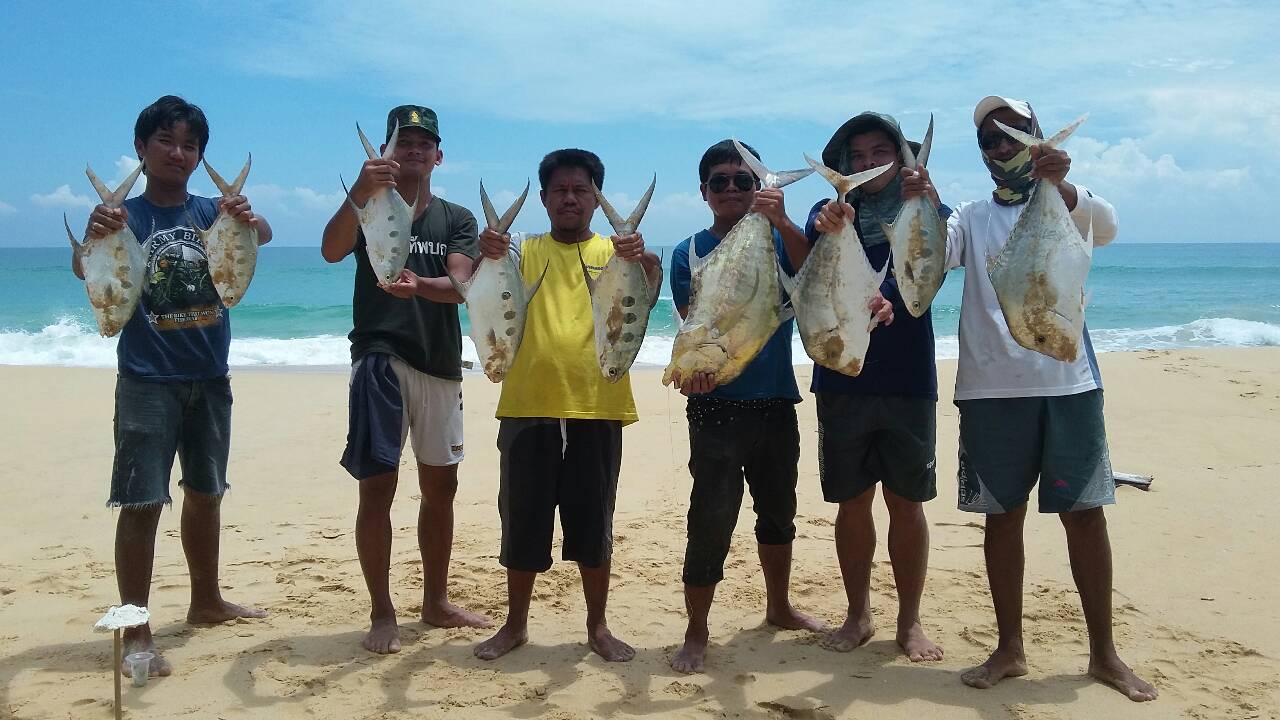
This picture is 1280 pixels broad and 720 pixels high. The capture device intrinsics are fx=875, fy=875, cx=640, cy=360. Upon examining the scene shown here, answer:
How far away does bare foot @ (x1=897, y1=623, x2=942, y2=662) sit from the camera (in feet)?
11.8

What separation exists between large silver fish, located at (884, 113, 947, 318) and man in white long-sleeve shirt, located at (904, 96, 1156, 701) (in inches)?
4.1

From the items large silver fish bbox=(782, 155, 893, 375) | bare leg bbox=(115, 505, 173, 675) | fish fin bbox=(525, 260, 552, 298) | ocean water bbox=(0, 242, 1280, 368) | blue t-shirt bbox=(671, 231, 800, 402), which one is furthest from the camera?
ocean water bbox=(0, 242, 1280, 368)

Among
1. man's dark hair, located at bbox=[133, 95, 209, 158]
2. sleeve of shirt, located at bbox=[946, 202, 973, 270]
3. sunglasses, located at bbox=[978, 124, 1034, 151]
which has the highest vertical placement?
man's dark hair, located at bbox=[133, 95, 209, 158]

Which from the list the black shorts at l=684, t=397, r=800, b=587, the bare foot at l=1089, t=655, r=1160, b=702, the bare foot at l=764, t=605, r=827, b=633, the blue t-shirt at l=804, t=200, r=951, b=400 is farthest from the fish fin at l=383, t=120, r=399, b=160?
the bare foot at l=1089, t=655, r=1160, b=702

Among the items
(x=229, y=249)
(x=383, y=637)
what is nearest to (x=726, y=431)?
(x=383, y=637)

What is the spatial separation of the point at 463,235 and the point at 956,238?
2.04 metres

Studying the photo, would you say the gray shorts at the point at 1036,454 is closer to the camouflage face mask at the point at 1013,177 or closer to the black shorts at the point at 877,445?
the black shorts at the point at 877,445

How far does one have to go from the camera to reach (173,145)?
3.66 meters

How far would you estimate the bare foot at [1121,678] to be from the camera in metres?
3.24

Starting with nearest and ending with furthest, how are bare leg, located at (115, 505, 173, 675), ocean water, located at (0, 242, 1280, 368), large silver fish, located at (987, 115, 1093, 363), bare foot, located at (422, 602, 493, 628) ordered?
large silver fish, located at (987, 115, 1093, 363) < bare leg, located at (115, 505, 173, 675) < bare foot, located at (422, 602, 493, 628) < ocean water, located at (0, 242, 1280, 368)

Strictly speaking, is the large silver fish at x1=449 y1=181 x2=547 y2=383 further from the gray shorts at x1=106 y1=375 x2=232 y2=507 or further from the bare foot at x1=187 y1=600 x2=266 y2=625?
the bare foot at x1=187 y1=600 x2=266 y2=625

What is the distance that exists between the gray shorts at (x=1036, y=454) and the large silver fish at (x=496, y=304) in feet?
5.81

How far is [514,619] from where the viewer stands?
12.4 ft

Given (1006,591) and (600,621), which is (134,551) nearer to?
(600,621)
